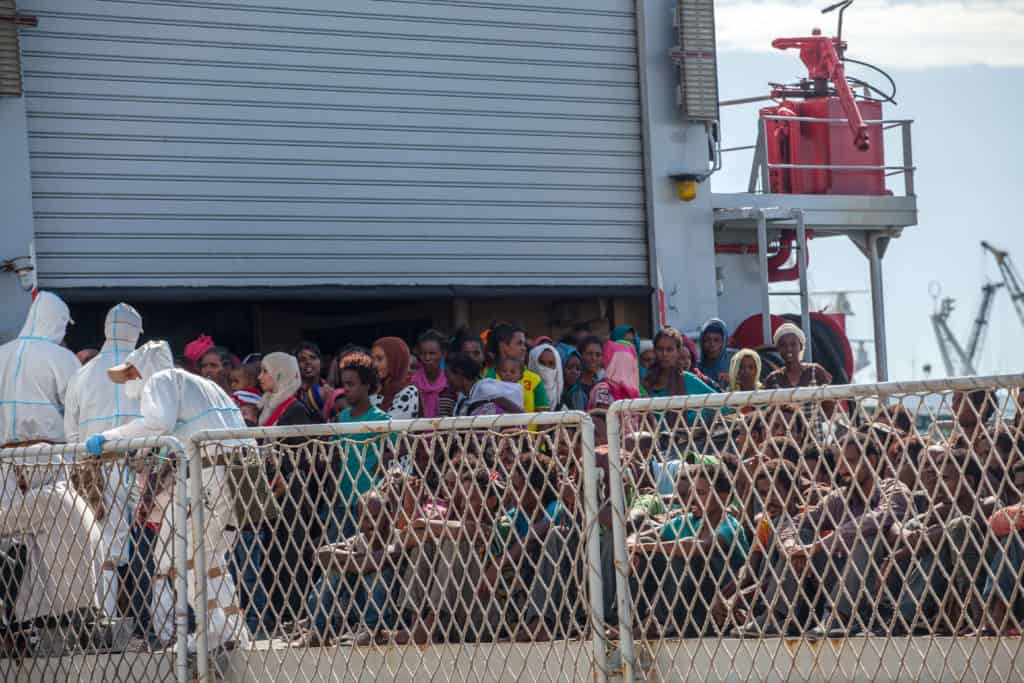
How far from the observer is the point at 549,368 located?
9.24 metres

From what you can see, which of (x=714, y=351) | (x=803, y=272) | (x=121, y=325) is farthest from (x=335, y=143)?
(x=121, y=325)

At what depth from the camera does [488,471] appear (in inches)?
193

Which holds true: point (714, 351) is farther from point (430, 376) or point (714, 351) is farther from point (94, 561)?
point (94, 561)

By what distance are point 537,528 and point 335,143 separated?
6.45 meters

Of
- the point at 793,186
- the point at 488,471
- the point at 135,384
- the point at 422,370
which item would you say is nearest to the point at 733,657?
the point at 488,471

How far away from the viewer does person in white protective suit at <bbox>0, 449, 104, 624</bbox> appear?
230 inches

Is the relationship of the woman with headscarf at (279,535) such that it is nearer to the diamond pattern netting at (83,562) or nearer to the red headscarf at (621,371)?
the diamond pattern netting at (83,562)

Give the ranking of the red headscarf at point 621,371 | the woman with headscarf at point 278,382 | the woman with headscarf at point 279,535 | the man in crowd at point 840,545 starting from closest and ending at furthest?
the man in crowd at point 840,545 < the woman with headscarf at point 279,535 < the woman with headscarf at point 278,382 < the red headscarf at point 621,371

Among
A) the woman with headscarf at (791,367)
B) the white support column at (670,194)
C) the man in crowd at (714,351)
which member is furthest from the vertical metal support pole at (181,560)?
the white support column at (670,194)

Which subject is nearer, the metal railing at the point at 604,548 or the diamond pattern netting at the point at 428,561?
the metal railing at the point at 604,548

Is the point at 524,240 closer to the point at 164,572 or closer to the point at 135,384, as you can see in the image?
the point at 135,384

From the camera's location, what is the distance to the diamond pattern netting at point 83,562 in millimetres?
5555

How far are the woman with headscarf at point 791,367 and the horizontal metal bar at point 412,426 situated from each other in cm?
472

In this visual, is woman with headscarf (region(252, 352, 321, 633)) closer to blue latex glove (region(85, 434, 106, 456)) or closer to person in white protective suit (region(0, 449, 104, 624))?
blue latex glove (region(85, 434, 106, 456))
